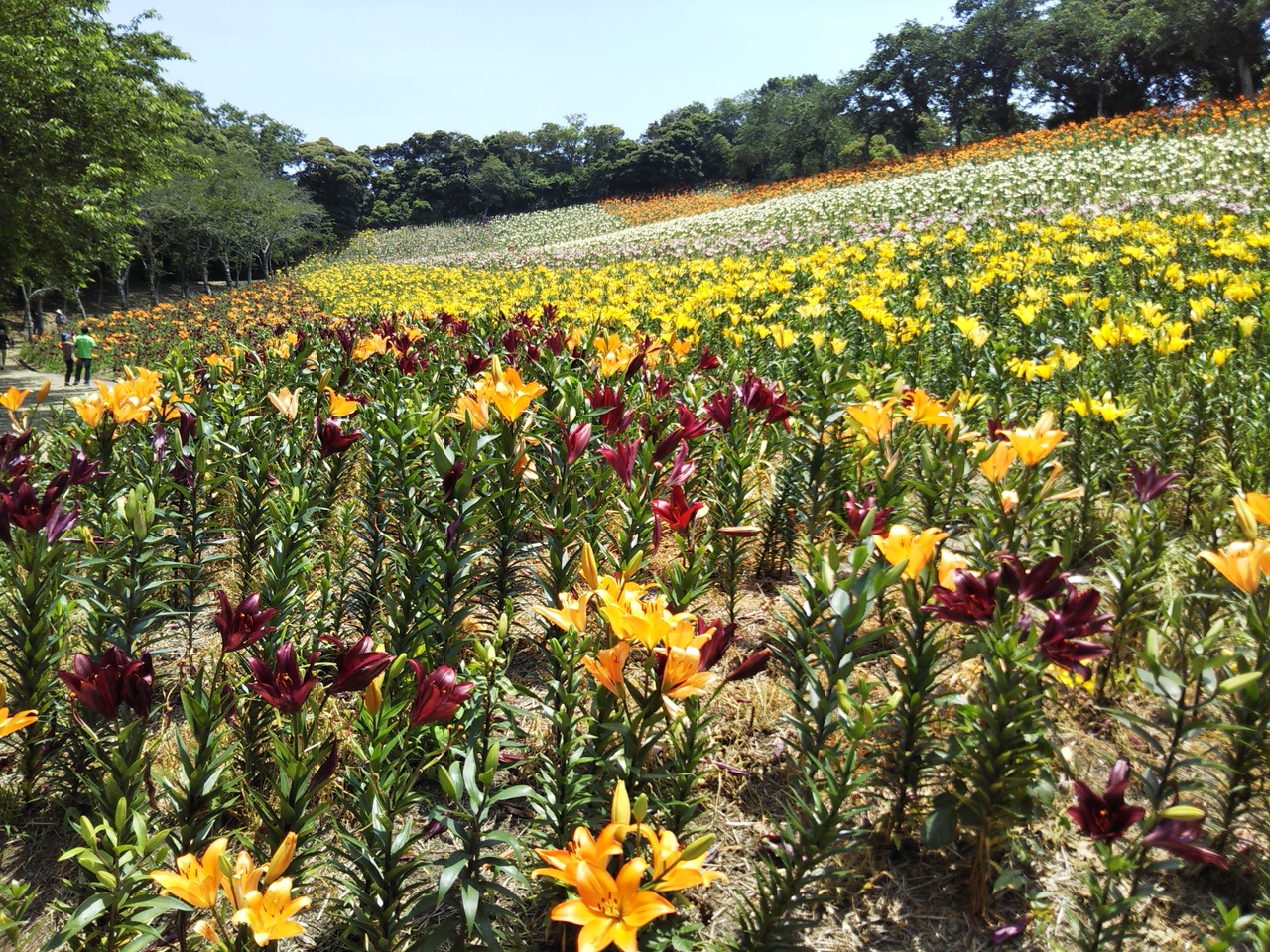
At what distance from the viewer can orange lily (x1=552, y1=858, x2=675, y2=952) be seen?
37.2 inches

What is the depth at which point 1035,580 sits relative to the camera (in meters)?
1.34

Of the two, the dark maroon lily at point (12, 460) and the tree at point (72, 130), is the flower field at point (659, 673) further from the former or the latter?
the tree at point (72, 130)

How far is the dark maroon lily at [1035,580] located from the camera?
1319 mm

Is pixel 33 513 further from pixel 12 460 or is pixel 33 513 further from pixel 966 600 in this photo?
pixel 966 600

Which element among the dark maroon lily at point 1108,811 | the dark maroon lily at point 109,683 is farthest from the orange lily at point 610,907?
the dark maroon lily at point 109,683

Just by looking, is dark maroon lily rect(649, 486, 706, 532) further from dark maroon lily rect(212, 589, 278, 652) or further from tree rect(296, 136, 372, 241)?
tree rect(296, 136, 372, 241)

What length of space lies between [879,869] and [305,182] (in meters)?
67.4

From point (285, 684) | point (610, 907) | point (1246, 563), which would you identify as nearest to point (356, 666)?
point (285, 684)

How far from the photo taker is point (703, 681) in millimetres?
1203

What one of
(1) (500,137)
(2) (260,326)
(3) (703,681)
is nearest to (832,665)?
(3) (703,681)

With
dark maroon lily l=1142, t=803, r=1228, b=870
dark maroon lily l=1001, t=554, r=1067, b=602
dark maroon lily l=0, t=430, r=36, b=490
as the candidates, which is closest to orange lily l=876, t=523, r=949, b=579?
dark maroon lily l=1001, t=554, r=1067, b=602

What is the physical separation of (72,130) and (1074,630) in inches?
561

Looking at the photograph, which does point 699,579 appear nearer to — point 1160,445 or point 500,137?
point 1160,445

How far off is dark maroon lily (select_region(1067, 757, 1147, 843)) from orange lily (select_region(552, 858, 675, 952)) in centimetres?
68
